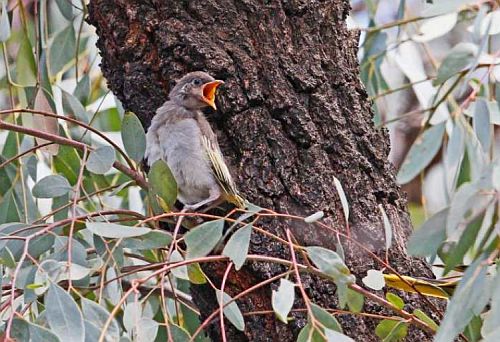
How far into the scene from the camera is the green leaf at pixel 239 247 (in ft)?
5.76

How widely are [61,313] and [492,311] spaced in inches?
26.4

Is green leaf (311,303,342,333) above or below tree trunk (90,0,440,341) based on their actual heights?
below

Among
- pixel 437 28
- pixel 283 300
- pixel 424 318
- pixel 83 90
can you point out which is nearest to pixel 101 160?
pixel 283 300

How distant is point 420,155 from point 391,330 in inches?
17.3

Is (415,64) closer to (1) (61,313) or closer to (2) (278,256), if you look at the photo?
(2) (278,256)

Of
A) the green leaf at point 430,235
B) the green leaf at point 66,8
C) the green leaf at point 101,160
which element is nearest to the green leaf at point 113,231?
the green leaf at point 101,160

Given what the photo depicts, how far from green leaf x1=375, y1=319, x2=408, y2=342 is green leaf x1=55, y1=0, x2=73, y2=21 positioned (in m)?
1.36

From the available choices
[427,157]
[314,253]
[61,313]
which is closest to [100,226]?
[61,313]

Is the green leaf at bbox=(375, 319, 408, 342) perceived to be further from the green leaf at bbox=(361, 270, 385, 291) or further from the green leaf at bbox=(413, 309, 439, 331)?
the green leaf at bbox=(361, 270, 385, 291)

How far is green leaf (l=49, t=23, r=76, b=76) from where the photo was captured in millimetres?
3059

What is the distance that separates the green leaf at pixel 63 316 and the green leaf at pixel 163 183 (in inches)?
14.8

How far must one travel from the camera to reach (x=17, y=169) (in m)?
2.89

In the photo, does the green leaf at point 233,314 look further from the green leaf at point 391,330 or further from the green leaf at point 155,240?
the green leaf at point 391,330

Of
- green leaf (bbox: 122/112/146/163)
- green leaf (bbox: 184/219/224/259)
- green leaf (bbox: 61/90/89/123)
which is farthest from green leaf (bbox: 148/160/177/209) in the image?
green leaf (bbox: 61/90/89/123)
